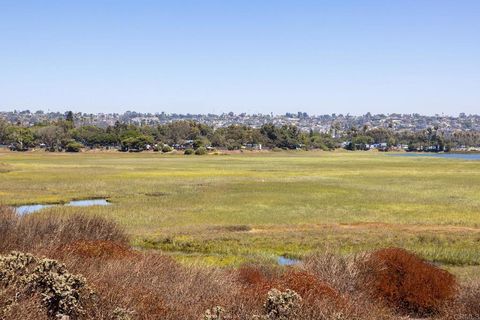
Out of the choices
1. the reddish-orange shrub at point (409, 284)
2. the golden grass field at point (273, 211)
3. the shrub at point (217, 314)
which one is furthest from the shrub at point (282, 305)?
the golden grass field at point (273, 211)

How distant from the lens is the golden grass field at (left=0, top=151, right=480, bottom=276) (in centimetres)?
2922

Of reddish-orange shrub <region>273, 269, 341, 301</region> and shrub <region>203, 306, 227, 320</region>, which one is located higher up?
shrub <region>203, 306, 227, 320</region>

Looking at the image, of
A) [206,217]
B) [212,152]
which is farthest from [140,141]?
[206,217]

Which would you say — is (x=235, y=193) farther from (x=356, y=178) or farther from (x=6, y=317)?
(x=6, y=317)

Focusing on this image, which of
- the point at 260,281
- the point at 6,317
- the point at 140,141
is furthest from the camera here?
the point at 140,141

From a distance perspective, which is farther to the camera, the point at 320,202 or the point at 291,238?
the point at 320,202

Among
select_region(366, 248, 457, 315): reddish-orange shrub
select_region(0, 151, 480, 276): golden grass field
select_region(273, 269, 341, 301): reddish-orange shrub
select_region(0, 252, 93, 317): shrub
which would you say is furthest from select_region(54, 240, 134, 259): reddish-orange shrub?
select_region(366, 248, 457, 315): reddish-orange shrub

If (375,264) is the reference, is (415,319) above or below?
below

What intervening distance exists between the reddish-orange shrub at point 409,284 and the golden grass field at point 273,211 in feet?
19.0

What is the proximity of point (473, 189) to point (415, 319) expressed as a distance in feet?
168

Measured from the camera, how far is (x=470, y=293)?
A: 50.9ft

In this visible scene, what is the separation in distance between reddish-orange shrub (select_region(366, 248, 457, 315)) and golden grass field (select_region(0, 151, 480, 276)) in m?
5.78

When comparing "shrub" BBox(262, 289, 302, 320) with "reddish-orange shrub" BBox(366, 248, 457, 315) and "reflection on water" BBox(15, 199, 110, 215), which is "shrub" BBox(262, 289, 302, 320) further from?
"reflection on water" BBox(15, 199, 110, 215)

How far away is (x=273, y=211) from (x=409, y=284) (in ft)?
88.5
